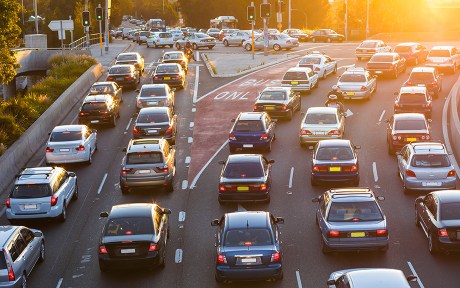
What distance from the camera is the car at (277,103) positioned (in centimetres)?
3900

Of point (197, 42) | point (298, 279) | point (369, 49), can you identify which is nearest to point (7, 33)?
point (298, 279)

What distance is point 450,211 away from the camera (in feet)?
70.3

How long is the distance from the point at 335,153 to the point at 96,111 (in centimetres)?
1468

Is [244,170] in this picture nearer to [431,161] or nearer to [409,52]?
[431,161]

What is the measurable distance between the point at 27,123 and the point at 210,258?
736 inches

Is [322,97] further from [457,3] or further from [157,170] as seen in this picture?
[457,3]

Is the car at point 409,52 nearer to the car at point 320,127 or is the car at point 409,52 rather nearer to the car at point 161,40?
the car at point 320,127

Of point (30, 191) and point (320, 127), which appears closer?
point (30, 191)

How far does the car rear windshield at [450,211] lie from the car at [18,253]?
420 inches

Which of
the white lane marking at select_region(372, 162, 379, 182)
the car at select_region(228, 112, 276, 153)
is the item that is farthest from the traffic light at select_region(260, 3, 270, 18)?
the white lane marking at select_region(372, 162, 379, 182)

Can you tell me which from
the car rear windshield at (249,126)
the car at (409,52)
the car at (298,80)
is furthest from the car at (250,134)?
the car at (409,52)

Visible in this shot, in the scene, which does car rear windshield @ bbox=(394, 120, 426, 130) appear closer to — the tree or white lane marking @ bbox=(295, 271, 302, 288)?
white lane marking @ bbox=(295, 271, 302, 288)

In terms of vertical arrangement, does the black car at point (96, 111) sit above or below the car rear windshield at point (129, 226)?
above

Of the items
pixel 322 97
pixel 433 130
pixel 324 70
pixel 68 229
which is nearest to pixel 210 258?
pixel 68 229
